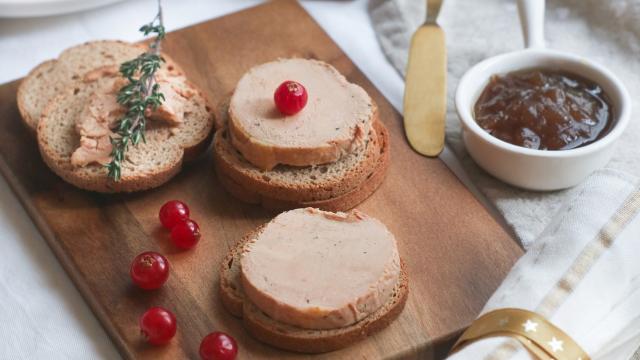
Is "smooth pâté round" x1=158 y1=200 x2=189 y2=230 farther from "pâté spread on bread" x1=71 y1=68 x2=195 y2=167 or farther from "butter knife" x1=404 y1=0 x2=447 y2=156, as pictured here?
"butter knife" x1=404 y1=0 x2=447 y2=156

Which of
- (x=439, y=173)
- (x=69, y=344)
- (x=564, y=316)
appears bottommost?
(x=69, y=344)

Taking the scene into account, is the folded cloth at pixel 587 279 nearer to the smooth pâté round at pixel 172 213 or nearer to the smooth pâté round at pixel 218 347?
the smooth pâté round at pixel 218 347

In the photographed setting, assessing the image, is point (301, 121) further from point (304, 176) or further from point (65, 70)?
point (65, 70)

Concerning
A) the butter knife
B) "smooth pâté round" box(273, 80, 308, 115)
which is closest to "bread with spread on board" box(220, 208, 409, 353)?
"smooth pâté round" box(273, 80, 308, 115)

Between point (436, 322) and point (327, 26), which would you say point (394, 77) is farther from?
point (436, 322)

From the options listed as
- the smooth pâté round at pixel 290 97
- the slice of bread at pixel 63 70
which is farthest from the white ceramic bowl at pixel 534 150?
the slice of bread at pixel 63 70

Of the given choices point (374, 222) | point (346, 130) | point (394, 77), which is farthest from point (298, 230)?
point (394, 77)
